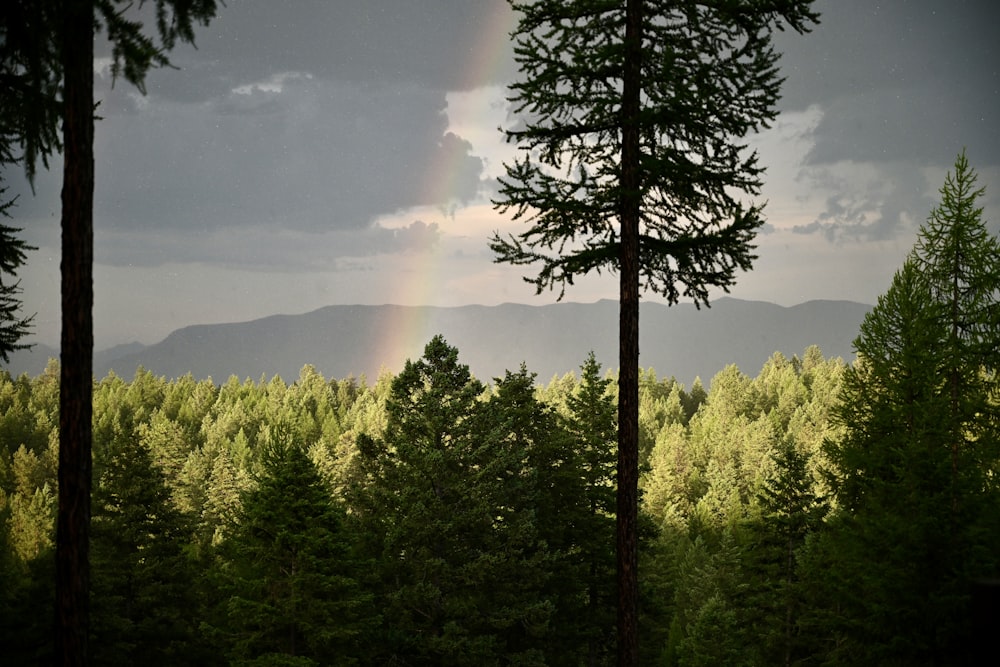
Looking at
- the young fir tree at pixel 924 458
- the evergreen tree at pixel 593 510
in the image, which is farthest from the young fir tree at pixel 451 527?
the young fir tree at pixel 924 458

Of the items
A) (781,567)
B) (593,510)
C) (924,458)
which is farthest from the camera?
(593,510)

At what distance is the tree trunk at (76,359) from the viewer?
7.80m

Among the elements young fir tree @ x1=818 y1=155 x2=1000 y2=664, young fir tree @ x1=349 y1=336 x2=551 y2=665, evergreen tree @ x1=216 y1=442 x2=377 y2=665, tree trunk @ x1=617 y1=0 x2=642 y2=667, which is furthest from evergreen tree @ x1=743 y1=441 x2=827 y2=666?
tree trunk @ x1=617 y1=0 x2=642 y2=667

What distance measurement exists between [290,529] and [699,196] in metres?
14.6

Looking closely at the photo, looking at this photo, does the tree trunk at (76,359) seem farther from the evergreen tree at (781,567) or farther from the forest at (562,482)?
the evergreen tree at (781,567)

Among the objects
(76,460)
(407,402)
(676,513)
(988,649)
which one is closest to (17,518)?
(676,513)

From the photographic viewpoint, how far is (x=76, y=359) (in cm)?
801

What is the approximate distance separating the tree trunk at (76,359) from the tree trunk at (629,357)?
6.94 m

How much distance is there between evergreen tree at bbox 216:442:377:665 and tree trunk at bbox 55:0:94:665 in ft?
39.8

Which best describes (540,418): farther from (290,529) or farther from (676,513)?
(676,513)

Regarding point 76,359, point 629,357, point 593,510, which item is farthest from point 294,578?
point 76,359

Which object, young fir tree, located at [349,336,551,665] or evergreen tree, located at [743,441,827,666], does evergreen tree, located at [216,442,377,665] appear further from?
evergreen tree, located at [743,441,827,666]

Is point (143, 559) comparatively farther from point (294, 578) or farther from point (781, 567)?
point (781, 567)

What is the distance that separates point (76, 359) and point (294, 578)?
13.3 meters
